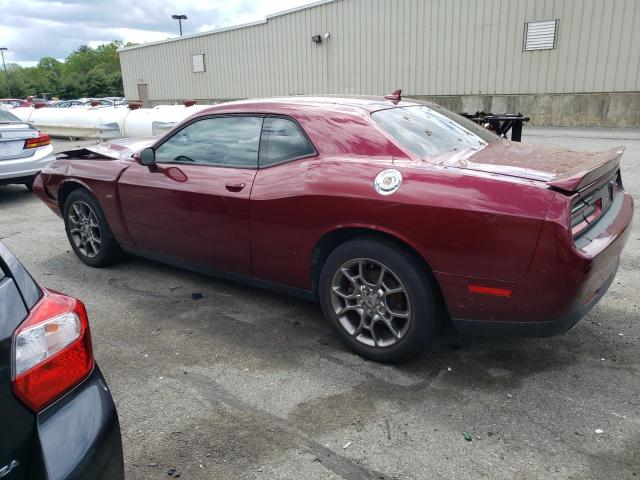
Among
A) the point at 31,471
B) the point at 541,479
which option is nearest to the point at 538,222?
the point at 541,479

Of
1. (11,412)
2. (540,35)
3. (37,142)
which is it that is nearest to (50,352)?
(11,412)

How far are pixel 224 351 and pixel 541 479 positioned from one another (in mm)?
1994

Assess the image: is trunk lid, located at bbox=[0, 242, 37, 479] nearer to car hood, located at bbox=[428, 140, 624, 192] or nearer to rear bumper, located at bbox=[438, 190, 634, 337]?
rear bumper, located at bbox=[438, 190, 634, 337]

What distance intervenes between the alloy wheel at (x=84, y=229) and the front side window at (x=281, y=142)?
2.13 metres

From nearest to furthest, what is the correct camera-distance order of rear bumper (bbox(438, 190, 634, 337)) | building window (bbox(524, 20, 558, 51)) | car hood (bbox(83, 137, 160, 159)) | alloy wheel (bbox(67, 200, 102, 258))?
rear bumper (bbox(438, 190, 634, 337))
car hood (bbox(83, 137, 160, 159))
alloy wheel (bbox(67, 200, 102, 258))
building window (bbox(524, 20, 558, 51))

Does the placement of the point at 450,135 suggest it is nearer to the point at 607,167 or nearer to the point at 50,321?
the point at 607,167

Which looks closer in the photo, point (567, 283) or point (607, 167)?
point (567, 283)

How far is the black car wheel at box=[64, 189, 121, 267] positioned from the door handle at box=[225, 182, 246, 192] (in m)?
1.71

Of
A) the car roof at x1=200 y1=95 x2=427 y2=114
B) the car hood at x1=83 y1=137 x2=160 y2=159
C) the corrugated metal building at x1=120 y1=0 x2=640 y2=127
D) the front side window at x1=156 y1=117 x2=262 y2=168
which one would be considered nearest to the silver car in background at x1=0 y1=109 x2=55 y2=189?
the car hood at x1=83 y1=137 x2=160 y2=159

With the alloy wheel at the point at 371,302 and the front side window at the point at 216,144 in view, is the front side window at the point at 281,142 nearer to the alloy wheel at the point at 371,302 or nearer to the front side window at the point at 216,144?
the front side window at the point at 216,144

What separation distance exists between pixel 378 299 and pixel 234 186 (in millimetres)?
1306

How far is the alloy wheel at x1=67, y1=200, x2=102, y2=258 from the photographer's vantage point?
4871 mm

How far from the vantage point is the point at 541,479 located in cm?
222

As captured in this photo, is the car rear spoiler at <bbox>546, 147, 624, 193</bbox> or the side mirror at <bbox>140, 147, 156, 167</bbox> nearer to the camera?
the car rear spoiler at <bbox>546, 147, 624, 193</bbox>
